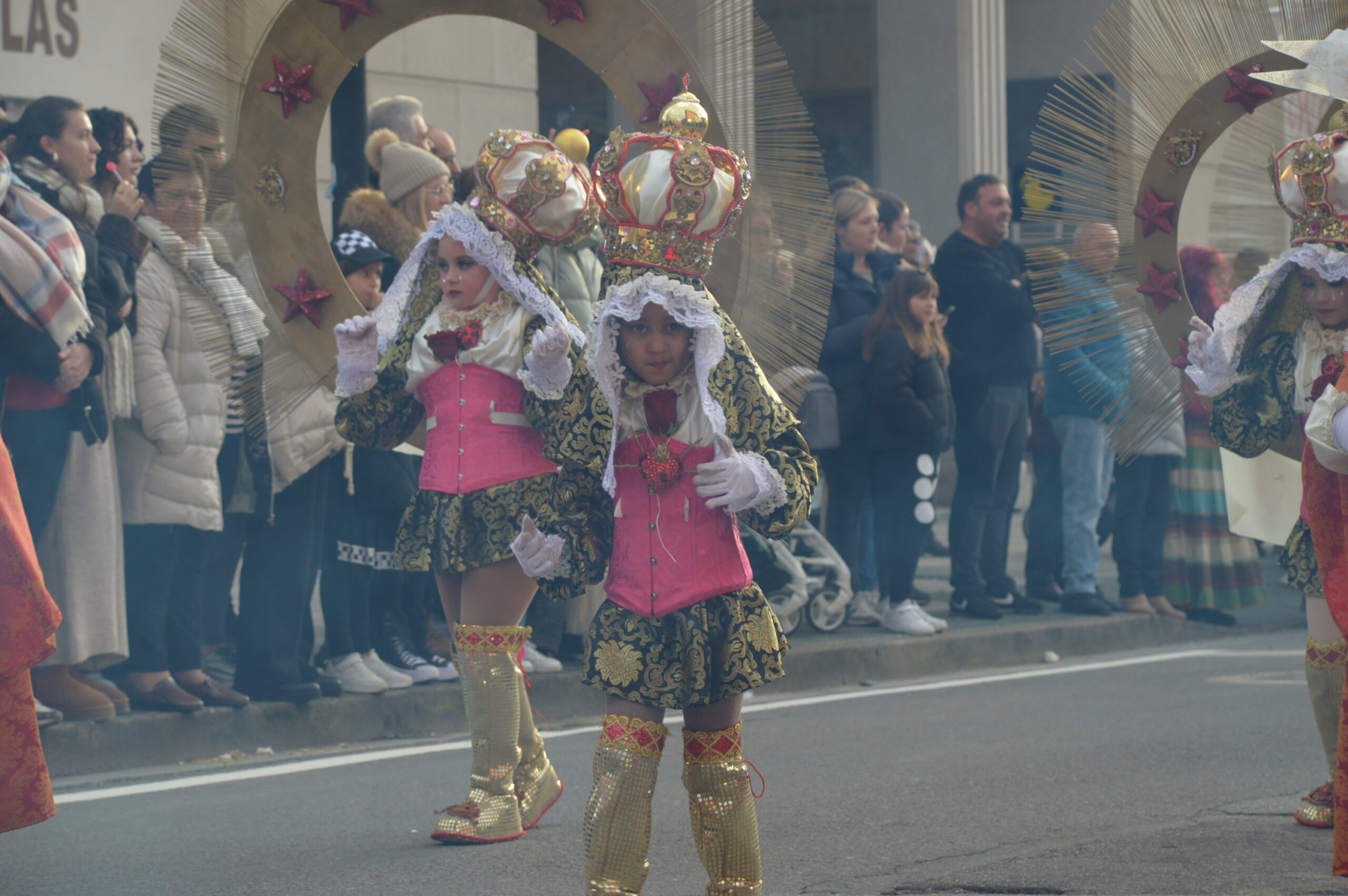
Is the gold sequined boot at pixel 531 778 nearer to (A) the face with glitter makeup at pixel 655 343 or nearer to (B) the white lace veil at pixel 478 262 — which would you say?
(B) the white lace veil at pixel 478 262

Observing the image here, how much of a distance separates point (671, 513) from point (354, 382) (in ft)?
5.36

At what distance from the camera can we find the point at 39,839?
206 inches

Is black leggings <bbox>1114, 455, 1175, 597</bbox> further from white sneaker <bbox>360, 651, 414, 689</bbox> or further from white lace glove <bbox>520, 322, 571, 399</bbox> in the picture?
white lace glove <bbox>520, 322, 571, 399</bbox>

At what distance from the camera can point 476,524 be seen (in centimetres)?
520

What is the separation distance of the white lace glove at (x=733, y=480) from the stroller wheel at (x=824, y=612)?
514 cm

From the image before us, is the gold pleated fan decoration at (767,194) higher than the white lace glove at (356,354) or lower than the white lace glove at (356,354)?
higher

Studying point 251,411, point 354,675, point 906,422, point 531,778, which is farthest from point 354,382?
point 906,422

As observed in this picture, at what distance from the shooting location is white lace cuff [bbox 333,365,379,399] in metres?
5.28

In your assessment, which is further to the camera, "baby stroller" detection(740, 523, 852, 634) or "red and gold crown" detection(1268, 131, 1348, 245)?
"baby stroller" detection(740, 523, 852, 634)

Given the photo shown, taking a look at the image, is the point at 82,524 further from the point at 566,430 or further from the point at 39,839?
the point at 566,430

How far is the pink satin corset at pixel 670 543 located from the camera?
3980 millimetres

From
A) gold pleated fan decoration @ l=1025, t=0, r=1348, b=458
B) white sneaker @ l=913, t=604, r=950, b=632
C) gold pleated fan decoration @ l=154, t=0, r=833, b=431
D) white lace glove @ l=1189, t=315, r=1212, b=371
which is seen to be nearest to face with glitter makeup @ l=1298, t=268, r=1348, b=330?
white lace glove @ l=1189, t=315, r=1212, b=371

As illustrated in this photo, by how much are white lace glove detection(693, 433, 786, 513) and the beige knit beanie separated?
358 cm

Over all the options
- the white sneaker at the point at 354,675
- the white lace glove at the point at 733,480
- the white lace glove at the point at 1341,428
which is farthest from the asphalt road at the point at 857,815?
the white lace glove at the point at 733,480
